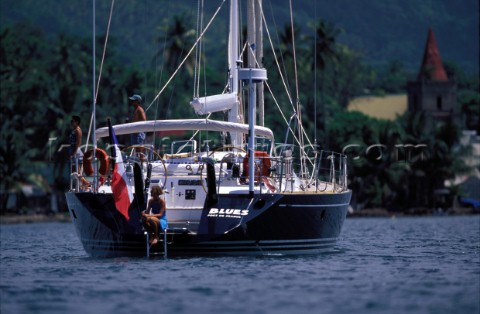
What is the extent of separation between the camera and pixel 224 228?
31.7 metres

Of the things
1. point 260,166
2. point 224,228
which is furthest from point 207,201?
point 260,166

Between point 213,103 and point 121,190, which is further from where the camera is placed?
point 213,103

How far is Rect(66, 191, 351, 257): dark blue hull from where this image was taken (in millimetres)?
31734

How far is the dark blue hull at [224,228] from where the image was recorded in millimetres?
31734

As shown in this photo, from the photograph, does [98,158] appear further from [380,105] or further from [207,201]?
[380,105]

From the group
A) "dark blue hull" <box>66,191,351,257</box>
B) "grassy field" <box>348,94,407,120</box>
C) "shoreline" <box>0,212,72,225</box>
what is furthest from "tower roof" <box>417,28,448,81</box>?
"dark blue hull" <box>66,191,351,257</box>

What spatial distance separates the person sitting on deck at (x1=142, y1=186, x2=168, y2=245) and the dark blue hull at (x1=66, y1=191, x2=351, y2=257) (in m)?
0.38

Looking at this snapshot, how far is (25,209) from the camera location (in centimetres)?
9500

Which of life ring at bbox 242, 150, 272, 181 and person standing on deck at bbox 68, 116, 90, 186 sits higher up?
person standing on deck at bbox 68, 116, 90, 186

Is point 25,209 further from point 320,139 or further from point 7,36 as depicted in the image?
point 7,36

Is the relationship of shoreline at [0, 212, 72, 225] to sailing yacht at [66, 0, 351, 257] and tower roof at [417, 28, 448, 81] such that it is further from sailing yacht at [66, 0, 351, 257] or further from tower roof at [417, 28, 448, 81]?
tower roof at [417, 28, 448, 81]

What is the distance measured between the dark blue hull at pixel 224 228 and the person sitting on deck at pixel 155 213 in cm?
38

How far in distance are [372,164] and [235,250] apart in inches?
2782

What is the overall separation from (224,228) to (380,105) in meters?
139
